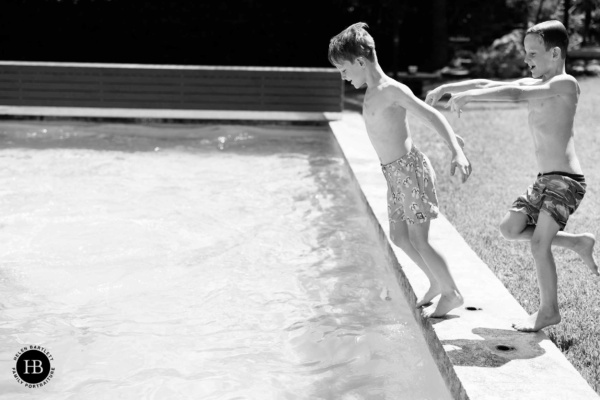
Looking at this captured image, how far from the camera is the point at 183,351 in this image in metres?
4.30

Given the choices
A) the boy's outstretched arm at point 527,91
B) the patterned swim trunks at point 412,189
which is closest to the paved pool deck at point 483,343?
the patterned swim trunks at point 412,189

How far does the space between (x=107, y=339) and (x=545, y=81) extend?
274 cm

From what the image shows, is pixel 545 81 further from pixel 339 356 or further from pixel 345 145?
pixel 345 145

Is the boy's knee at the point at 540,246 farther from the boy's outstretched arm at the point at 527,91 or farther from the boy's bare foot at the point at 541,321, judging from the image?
the boy's outstretched arm at the point at 527,91

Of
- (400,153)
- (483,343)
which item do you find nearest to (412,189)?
(400,153)

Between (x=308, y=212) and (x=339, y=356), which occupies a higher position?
(x=339, y=356)

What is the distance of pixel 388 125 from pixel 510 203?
310 centimetres

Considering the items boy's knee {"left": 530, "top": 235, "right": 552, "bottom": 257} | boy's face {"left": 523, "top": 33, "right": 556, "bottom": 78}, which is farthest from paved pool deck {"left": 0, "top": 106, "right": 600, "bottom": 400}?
boy's face {"left": 523, "top": 33, "right": 556, "bottom": 78}

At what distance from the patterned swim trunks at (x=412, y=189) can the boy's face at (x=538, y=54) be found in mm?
675

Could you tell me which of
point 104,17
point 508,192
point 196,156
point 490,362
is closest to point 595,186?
point 508,192

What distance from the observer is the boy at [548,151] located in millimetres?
3520

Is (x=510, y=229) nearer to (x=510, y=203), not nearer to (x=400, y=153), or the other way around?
(x=400, y=153)

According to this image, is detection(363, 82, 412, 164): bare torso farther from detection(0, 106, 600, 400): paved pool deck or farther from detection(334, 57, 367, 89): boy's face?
detection(0, 106, 600, 400): paved pool deck

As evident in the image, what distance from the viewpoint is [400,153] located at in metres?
3.88
